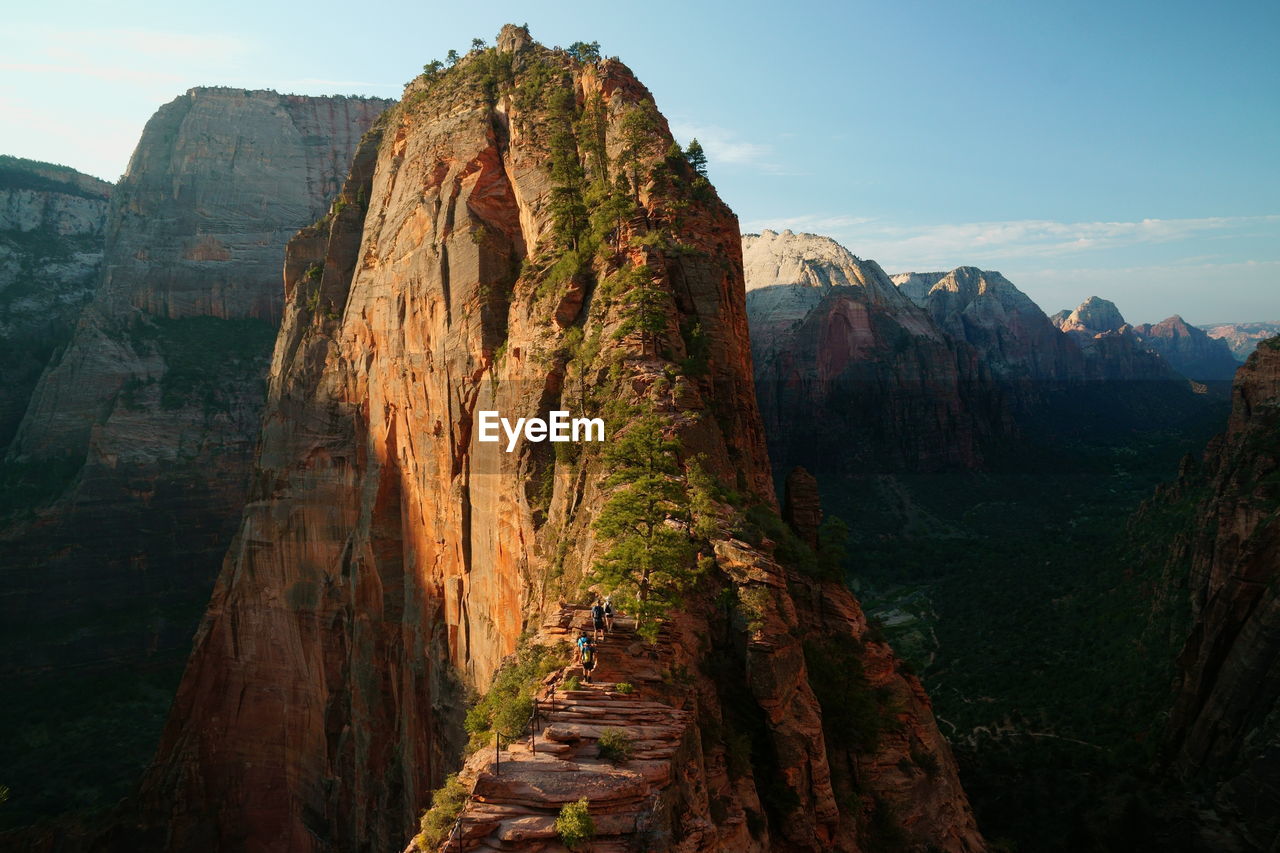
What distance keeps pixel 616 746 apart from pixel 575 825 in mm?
2113

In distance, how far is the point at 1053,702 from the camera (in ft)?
176

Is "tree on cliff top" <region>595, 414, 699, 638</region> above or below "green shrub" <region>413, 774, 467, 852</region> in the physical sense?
above

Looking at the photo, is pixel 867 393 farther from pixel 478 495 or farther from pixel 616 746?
pixel 616 746

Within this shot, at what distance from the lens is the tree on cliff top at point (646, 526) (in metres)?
20.0

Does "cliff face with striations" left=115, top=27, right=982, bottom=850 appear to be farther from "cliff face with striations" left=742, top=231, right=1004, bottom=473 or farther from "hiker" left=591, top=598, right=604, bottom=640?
"cliff face with striations" left=742, top=231, right=1004, bottom=473

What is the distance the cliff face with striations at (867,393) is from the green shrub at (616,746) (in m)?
125

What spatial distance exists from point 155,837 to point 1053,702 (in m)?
55.3

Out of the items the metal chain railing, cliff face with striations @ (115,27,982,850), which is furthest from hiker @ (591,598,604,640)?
the metal chain railing

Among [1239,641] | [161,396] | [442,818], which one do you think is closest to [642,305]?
[442,818]

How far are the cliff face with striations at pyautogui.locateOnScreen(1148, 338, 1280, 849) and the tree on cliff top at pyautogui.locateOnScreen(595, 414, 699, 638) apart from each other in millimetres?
32133

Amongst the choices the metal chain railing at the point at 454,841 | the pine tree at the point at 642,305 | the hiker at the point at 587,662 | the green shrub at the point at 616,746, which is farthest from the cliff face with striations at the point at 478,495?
the metal chain railing at the point at 454,841

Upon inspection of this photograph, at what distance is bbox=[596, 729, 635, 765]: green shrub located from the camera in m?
15.2

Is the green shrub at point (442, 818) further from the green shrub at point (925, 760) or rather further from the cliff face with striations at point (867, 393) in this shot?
the cliff face with striations at point (867, 393)

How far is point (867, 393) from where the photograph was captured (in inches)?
5650
